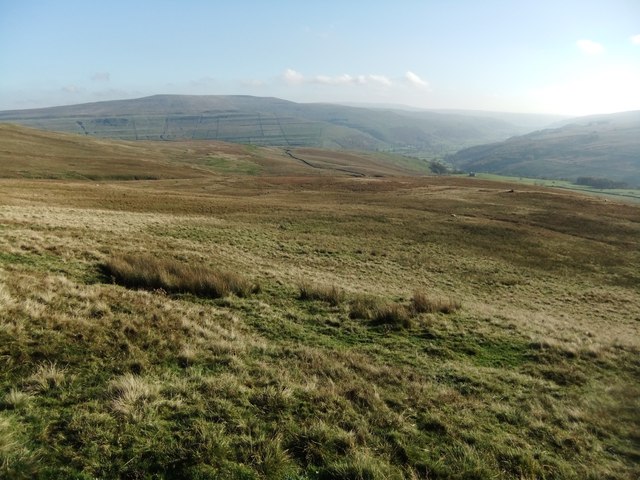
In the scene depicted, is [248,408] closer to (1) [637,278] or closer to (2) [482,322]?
(2) [482,322]

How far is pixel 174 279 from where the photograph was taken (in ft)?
49.2

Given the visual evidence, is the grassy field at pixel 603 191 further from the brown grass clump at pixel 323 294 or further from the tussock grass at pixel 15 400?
the tussock grass at pixel 15 400

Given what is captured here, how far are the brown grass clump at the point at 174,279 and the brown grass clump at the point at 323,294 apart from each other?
1996 mm

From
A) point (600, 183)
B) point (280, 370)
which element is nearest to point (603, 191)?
point (600, 183)

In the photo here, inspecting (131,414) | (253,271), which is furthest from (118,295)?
(253,271)

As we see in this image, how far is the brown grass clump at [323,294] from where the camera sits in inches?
636

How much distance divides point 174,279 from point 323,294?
19.3ft

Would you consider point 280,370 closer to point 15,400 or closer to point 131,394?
point 131,394

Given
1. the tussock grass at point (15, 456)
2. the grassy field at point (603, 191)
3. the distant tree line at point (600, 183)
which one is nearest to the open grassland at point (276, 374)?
the tussock grass at point (15, 456)

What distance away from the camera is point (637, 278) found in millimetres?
33688

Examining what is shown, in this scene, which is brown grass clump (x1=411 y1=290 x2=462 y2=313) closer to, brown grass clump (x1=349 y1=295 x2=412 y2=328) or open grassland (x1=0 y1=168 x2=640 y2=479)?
open grassland (x1=0 y1=168 x2=640 y2=479)

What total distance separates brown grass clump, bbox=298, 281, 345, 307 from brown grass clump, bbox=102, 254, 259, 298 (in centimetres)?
200

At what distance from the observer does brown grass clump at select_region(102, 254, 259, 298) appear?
14492 millimetres

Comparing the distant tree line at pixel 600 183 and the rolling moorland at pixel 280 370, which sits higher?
the rolling moorland at pixel 280 370
